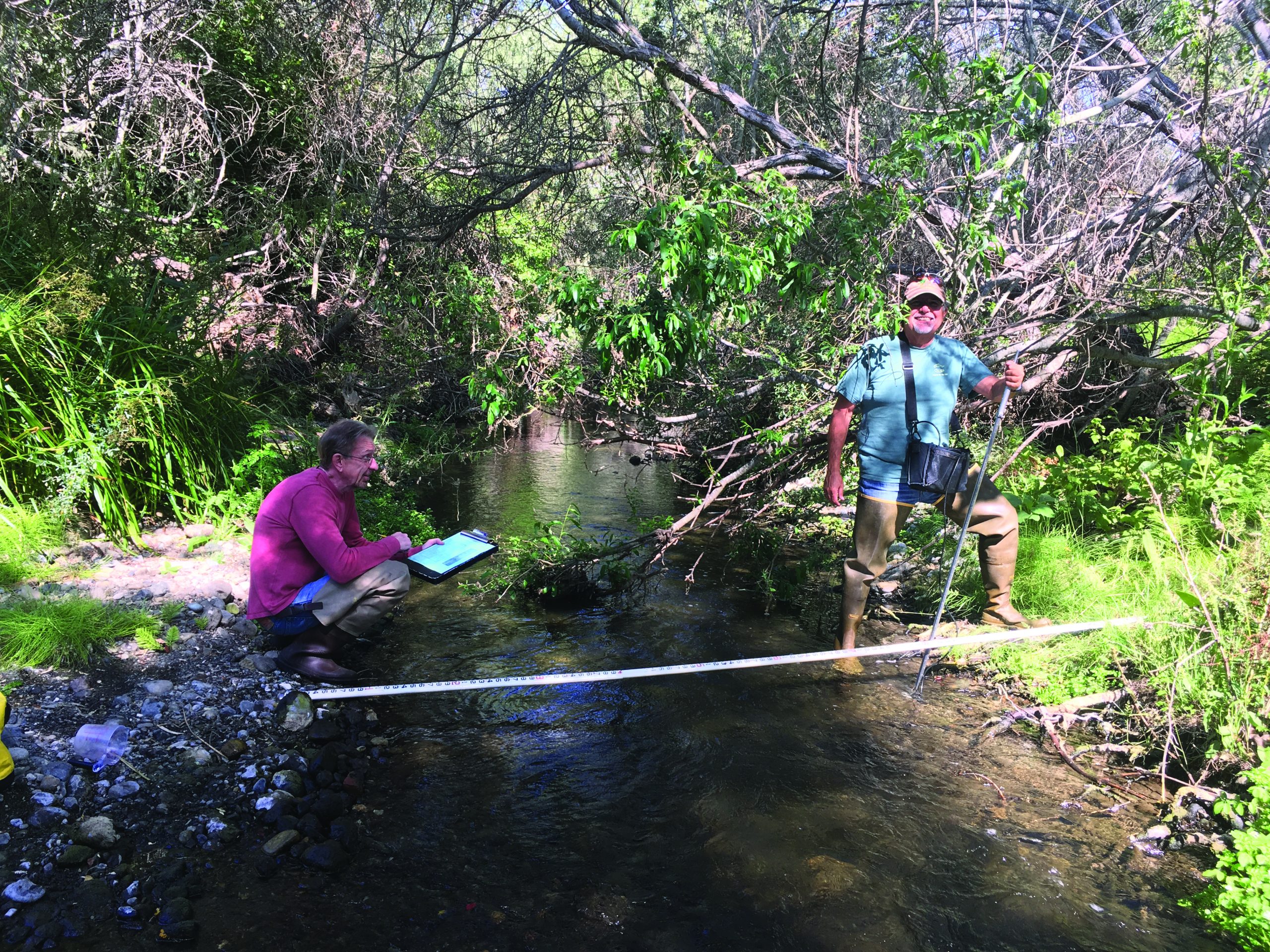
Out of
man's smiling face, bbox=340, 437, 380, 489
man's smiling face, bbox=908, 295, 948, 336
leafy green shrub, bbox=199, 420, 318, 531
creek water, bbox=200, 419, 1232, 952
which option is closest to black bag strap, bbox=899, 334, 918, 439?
man's smiling face, bbox=908, 295, 948, 336

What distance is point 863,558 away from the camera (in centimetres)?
473

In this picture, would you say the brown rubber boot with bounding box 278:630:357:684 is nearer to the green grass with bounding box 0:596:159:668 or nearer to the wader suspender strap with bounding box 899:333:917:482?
the green grass with bounding box 0:596:159:668

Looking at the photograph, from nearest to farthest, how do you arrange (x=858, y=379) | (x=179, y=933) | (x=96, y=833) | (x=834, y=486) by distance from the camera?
(x=179, y=933) < (x=96, y=833) < (x=858, y=379) < (x=834, y=486)

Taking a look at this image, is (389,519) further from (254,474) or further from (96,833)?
(96,833)

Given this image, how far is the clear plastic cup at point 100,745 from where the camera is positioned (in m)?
3.13

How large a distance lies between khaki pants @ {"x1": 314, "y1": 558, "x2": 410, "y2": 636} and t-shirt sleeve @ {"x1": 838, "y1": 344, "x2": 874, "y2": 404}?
2668 millimetres

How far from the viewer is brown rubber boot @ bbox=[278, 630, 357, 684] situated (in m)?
4.18

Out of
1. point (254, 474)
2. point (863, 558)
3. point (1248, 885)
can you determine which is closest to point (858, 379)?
point (863, 558)

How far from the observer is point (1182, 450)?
4809 mm

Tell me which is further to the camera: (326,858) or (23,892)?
(326,858)

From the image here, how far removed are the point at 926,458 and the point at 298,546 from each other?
344 cm

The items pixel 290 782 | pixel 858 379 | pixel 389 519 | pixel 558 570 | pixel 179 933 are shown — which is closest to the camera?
pixel 179 933

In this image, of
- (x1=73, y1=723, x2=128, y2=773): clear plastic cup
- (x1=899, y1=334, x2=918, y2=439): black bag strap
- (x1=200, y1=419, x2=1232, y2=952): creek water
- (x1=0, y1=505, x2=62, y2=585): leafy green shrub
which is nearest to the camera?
(x1=200, y1=419, x2=1232, y2=952): creek water

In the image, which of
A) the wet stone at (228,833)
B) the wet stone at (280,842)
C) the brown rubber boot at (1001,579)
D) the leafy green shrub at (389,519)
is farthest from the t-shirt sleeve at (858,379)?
the leafy green shrub at (389,519)
